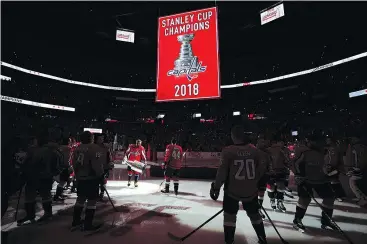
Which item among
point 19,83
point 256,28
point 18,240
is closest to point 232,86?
point 256,28

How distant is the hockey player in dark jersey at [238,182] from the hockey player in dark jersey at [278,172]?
278 cm

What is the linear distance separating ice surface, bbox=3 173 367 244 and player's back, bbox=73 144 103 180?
3.65ft

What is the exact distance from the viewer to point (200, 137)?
28422 mm

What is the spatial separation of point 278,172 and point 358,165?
243cm

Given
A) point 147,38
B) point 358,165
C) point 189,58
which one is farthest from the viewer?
point 147,38

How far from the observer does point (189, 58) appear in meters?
7.68

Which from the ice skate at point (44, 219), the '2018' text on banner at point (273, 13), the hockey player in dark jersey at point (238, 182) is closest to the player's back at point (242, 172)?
the hockey player in dark jersey at point (238, 182)

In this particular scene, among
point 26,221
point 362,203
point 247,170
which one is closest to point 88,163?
point 26,221

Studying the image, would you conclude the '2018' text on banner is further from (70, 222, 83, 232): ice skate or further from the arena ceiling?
(70, 222, 83, 232): ice skate

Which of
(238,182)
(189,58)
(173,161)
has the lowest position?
(173,161)

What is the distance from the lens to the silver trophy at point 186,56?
7598 millimetres

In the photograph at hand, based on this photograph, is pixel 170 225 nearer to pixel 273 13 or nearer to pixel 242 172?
pixel 242 172

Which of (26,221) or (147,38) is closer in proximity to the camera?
(26,221)

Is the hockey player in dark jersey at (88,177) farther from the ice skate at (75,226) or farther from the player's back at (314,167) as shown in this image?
the player's back at (314,167)
